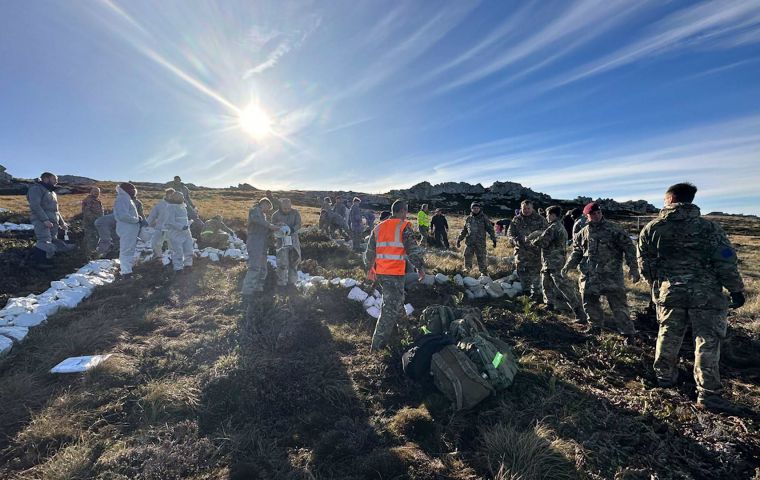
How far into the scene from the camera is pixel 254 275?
26.1ft

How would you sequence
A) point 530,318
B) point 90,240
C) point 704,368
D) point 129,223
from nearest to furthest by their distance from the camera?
1. point 704,368
2. point 530,318
3. point 129,223
4. point 90,240

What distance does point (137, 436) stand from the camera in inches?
140

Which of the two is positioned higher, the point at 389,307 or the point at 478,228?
the point at 478,228

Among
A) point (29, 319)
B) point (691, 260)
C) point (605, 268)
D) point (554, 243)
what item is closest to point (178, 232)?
point (29, 319)

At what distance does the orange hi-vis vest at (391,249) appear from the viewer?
5.43 m

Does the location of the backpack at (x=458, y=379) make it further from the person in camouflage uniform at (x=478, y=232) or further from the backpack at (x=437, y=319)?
the person in camouflage uniform at (x=478, y=232)

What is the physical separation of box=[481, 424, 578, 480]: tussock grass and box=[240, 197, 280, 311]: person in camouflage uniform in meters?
5.98

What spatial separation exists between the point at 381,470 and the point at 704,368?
3.86 m

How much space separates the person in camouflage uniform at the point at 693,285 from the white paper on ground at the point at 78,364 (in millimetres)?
7534

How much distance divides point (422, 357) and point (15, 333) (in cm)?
648

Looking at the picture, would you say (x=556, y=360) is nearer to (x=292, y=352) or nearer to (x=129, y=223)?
(x=292, y=352)

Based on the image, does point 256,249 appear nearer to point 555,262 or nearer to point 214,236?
point 555,262

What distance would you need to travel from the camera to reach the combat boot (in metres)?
3.83

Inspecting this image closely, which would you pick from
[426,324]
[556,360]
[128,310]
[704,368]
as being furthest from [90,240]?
[704,368]
